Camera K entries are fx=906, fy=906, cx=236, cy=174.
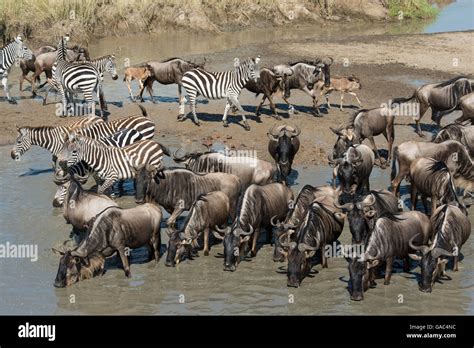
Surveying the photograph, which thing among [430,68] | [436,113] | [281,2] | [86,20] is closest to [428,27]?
[281,2]

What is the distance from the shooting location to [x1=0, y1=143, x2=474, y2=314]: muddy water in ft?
44.4

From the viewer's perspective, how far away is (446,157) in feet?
59.3

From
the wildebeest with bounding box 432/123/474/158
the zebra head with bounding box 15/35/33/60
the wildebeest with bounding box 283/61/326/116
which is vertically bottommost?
the wildebeest with bounding box 432/123/474/158

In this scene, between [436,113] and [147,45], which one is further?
[147,45]

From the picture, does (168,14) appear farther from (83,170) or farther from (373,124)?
(83,170)

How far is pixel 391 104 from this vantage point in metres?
21.5

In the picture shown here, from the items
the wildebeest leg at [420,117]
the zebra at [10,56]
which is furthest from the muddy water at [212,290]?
the zebra at [10,56]

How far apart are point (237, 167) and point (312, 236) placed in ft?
11.3

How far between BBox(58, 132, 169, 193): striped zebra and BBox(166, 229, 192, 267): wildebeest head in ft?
10.3

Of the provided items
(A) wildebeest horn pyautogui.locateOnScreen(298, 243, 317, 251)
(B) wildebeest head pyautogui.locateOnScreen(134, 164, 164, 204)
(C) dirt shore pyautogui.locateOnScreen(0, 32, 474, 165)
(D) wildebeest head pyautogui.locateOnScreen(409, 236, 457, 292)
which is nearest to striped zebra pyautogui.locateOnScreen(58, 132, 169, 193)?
(B) wildebeest head pyautogui.locateOnScreen(134, 164, 164, 204)

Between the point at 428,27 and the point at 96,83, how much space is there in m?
23.5

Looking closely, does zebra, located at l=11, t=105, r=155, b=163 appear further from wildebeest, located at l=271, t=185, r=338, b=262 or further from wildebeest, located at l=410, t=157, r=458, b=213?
wildebeest, located at l=410, t=157, r=458, b=213
